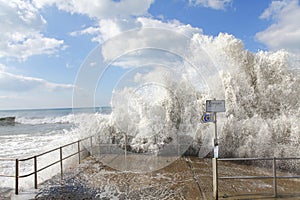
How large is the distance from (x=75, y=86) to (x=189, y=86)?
5.83 meters

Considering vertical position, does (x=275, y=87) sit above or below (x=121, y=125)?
above

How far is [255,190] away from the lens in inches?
177

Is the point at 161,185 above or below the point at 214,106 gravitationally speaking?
below

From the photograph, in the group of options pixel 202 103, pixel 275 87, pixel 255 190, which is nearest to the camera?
pixel 255 190

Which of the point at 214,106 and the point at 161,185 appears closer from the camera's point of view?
the point at 214,106

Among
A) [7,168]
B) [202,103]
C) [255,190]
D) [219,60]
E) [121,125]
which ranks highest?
[219,60]

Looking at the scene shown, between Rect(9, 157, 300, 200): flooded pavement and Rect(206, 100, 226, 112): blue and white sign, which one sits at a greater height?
Rect(206, 100, 226, 112): blue and white sign

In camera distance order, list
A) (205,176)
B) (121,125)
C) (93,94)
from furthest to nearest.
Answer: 1. (121,125)
2. (93,94)
3. (205,176)

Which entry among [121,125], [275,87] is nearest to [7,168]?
[121,125]

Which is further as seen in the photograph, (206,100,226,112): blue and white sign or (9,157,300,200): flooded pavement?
(9,157,300,200): flooded pavement

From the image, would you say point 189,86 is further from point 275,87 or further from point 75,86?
point 75,86

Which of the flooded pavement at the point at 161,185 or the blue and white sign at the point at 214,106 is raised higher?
the blue and white sign at the point at 214,106

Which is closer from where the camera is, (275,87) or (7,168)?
(7,168)

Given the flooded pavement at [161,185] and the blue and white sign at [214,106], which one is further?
the flooded pavement at [161,185]
